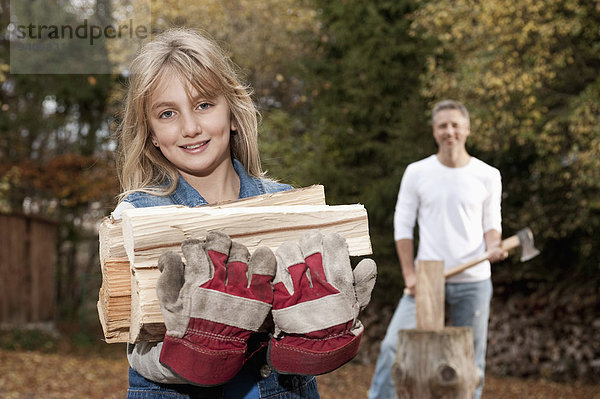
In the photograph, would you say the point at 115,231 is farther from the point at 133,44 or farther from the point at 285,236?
the point at 133,44

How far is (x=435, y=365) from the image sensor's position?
313 cm

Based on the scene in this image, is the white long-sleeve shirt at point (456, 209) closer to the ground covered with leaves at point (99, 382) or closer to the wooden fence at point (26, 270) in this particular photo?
the ground covered with leaves at point (99, 382)

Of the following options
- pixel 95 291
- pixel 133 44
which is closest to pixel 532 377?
pixel 133 44

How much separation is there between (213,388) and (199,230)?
413 millimetres

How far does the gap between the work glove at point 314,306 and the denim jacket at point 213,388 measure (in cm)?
23

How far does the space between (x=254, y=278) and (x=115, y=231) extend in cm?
39

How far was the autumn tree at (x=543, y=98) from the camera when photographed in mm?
7301

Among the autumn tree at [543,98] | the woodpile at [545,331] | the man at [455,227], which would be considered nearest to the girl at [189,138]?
the man at [455,227]

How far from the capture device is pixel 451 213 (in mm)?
4383

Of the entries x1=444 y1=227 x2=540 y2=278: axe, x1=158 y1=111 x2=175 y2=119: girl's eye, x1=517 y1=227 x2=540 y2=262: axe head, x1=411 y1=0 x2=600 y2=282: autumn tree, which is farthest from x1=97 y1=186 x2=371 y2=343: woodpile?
x1=411 y1=0 x2=600 y2=282: autumn tree

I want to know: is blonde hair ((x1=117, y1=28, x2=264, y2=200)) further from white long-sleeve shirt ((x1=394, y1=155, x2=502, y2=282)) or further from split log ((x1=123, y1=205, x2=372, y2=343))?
white long-sleeve shirt ((x1=394, y1=155, x2=502, y2=282))

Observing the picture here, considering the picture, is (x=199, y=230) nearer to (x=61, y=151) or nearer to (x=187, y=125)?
(x=187, y=125)

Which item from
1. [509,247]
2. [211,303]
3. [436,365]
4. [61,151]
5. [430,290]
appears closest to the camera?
[211,303]

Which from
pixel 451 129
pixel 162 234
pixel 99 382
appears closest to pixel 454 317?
pixel 451 129
